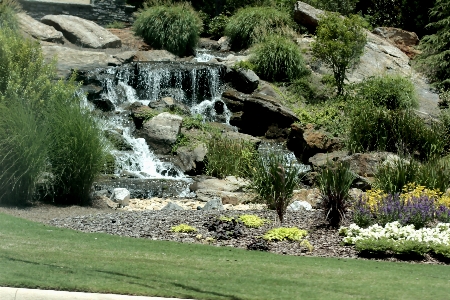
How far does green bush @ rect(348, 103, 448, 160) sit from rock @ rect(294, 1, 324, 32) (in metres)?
9.26

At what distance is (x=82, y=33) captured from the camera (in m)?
27.6

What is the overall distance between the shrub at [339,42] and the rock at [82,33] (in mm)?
8625

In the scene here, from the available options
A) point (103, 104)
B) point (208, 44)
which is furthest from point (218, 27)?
point (103, 104)

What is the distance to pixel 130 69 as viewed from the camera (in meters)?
22.6

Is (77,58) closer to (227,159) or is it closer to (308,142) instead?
(227,159)

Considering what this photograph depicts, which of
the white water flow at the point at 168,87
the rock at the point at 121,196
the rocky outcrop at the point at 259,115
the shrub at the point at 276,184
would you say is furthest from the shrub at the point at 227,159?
the shrub at the point at 276,184

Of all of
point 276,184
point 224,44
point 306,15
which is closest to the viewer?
point 276,184

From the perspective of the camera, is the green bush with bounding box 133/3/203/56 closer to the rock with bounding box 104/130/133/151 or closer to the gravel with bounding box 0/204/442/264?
the rock with bounding box 104/130/133/151

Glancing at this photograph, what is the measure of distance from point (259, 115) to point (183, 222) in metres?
11.0

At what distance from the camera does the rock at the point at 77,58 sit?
75.8 feet

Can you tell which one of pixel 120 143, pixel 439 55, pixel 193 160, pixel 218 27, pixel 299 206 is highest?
pixel 439 55

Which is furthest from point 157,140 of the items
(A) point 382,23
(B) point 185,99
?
(A) point 382,23

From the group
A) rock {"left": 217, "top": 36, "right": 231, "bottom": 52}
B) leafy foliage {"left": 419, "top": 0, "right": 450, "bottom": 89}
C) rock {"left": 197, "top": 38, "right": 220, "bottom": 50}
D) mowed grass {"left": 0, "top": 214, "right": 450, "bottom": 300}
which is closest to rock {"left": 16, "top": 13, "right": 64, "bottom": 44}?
rock {"left": 197, "top": 38, "right": 220, "bottom": 50}

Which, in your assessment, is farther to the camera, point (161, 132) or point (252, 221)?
point (161, 132)
